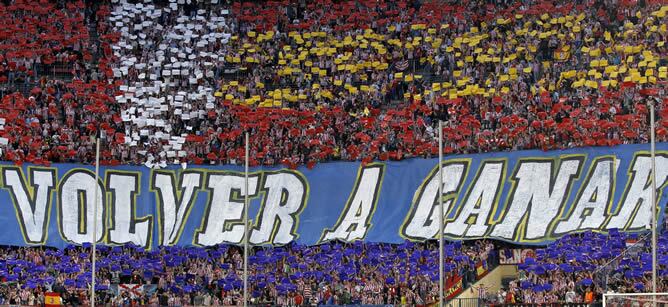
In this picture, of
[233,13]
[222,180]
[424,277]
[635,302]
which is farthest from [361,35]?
[635,302]

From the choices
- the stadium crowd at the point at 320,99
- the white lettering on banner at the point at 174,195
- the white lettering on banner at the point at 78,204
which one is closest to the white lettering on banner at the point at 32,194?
the white lettering on banner at the point at 78,204

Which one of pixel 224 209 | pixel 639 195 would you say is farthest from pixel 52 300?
pixel 639 195

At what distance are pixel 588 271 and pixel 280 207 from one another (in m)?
12.5

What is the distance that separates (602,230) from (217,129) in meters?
15.7

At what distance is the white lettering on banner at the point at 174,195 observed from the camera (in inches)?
1933

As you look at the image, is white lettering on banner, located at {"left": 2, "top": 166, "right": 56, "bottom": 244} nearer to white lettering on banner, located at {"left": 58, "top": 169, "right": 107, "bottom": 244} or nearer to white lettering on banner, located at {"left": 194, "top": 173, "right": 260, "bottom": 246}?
white lettering on banner, located at {"left": 58, "top": 169, "right": 107, "bottom": 244}

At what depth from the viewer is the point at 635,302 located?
1082 inches

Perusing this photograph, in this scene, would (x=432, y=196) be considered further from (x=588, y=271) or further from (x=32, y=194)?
(x=32, y=194)

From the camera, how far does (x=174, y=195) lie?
4956cm

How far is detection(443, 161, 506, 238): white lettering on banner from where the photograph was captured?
46562 mm

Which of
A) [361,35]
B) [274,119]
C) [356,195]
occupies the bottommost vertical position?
[356,195]

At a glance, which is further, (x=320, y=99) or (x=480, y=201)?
(x=320, y=99)

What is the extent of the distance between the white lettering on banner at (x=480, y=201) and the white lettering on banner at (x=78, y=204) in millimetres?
13224

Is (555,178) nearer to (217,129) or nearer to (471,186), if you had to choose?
(471,186)
